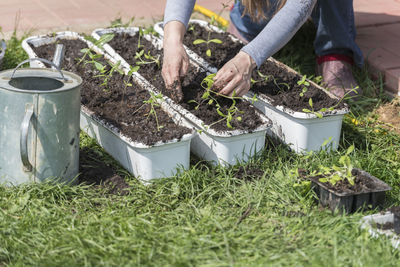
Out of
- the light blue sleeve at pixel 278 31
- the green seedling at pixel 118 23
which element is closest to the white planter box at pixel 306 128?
the light blue sleeve at pixel 278 31

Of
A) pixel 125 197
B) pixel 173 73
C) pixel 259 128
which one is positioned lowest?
pixel 125 197

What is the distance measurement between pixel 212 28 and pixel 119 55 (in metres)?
0.71

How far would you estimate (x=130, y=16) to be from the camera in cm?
453

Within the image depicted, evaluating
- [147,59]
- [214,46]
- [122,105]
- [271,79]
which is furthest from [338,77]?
[122,105]

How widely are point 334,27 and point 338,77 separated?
12.2 inches

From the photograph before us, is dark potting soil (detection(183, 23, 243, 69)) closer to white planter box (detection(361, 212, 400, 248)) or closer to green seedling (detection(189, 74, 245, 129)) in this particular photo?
green seedling (detection(189, 74, 245, 129))

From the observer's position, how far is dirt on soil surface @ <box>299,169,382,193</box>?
7.75 feet

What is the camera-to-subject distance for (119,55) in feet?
11.2

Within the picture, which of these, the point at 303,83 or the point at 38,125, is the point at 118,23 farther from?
the point at 38,125

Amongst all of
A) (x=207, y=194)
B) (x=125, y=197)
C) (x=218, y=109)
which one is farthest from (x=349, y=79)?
(x=125, y=197)

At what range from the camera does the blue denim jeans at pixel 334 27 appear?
357 centimetres

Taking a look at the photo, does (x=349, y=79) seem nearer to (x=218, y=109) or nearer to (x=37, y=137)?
(x=218, y=109)

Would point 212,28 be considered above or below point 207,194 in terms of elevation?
above

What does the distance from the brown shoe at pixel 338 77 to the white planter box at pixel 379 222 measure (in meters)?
1.29
